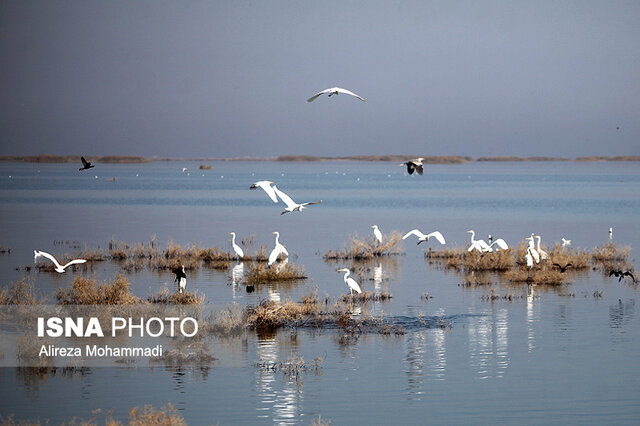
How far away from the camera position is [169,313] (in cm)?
1806

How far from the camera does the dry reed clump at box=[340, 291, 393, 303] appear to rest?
21.1 meters

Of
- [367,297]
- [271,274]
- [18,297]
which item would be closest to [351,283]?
[367,297]

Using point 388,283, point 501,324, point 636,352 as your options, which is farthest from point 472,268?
point 636,352

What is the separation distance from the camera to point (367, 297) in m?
21.5

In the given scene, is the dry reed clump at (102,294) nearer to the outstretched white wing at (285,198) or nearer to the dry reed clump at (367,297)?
the outstretched white wing at (285,198)

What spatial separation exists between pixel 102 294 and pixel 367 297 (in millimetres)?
6582

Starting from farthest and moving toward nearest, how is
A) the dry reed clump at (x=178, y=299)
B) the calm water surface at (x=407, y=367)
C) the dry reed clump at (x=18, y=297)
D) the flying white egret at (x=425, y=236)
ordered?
the flying white egret at (x=425, y=236), the dry reed clump at (x=178, y=299), the dry reed clump at (x=18, y=297), the calm water surface at (x=407, y=367)

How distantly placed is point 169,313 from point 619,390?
8.70 meters

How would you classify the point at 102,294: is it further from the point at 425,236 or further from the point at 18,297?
the point at 425,236

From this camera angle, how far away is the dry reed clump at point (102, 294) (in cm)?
1762

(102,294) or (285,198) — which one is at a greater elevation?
(285,198)

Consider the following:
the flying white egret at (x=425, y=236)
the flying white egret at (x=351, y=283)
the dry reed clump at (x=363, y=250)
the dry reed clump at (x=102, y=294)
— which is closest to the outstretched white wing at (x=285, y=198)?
the dry reed clump at (x=102, y=294)

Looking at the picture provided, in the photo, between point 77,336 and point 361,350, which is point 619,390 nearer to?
point 361,350

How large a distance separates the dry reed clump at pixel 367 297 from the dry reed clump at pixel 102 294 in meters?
5.20
